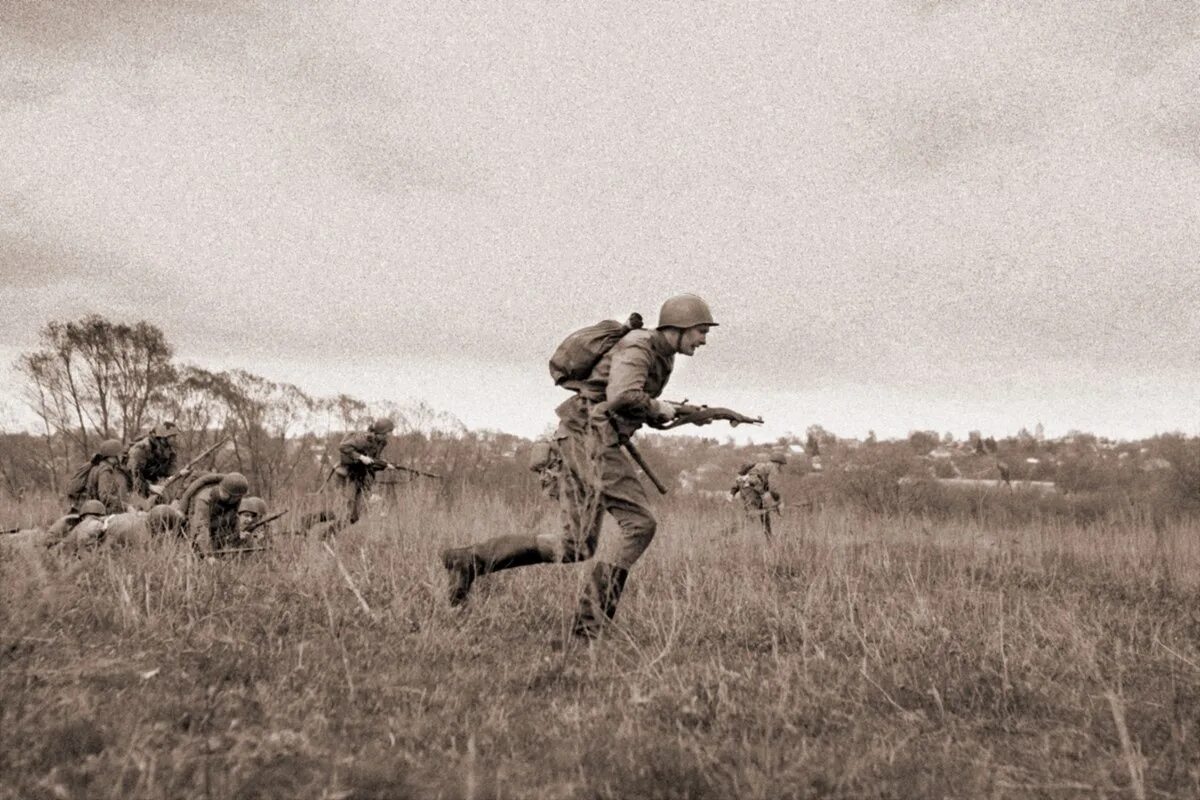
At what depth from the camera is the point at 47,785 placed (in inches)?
73.8

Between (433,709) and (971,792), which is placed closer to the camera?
(971,792)

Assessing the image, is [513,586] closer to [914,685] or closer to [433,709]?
[433,709]

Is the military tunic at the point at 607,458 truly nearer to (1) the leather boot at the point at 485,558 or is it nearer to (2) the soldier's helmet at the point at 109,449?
(1) the leather boot at the point at 485,558

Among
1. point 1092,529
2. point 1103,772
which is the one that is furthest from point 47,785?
point 1092,529

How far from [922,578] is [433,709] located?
5776 mm

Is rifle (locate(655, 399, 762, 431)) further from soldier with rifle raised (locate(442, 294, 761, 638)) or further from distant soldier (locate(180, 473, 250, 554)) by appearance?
distant soldier (locate(180, 473, 250, 554))

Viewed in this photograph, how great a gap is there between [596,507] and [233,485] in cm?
437

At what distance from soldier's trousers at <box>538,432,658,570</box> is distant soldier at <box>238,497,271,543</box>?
4.58 metres

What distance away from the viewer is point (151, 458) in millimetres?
8727

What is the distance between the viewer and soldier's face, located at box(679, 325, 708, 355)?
167 inches

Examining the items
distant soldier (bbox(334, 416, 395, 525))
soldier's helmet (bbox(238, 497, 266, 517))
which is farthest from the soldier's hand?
soldier's helmet (bbox(238, 497, 266, 517))

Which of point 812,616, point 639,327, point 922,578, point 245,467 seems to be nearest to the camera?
point 639,327

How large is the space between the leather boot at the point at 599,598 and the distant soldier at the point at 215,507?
405cm

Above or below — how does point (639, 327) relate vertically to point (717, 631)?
above
